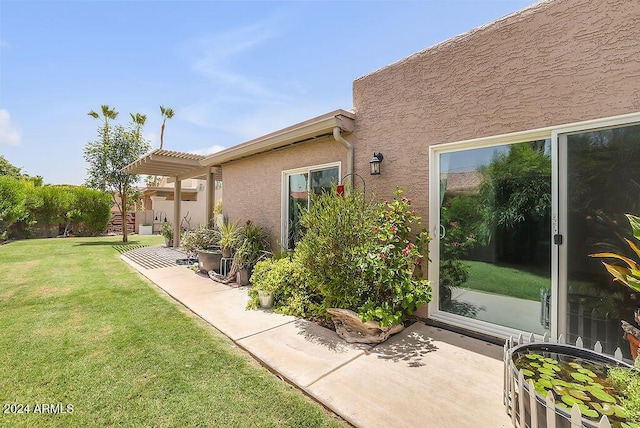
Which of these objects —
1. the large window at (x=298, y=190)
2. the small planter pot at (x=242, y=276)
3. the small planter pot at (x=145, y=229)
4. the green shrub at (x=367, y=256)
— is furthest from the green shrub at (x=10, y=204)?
the green shrub at (x=367, y=256)

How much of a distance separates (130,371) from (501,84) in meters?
6.35

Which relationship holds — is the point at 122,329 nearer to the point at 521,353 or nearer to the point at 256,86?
the point at 521,353

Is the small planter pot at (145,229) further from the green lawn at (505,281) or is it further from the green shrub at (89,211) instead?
the green lawn at (505,281)

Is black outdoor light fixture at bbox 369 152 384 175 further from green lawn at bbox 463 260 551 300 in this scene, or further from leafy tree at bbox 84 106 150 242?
leafy tree at bbox 84 106 150 242

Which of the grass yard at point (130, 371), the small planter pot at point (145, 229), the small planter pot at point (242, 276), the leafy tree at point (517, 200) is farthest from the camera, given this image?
the small planter pot at point (145, 229)

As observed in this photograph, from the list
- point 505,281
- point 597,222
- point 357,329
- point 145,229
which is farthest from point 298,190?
point 145,229

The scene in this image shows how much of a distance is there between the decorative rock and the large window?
2.49m

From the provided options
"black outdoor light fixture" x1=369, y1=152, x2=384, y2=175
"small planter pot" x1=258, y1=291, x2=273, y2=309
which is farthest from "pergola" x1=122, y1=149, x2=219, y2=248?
"black outdoor light fixture" x1=369, y1=152, x2=384, y2=175

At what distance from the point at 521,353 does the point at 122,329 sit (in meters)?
5.69

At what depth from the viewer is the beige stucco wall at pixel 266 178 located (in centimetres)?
656

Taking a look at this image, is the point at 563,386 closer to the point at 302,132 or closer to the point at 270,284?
the point at 270,284

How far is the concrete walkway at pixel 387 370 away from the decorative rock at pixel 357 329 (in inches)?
4.2

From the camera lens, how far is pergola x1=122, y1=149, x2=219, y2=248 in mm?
10406

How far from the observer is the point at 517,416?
2.40 metres
